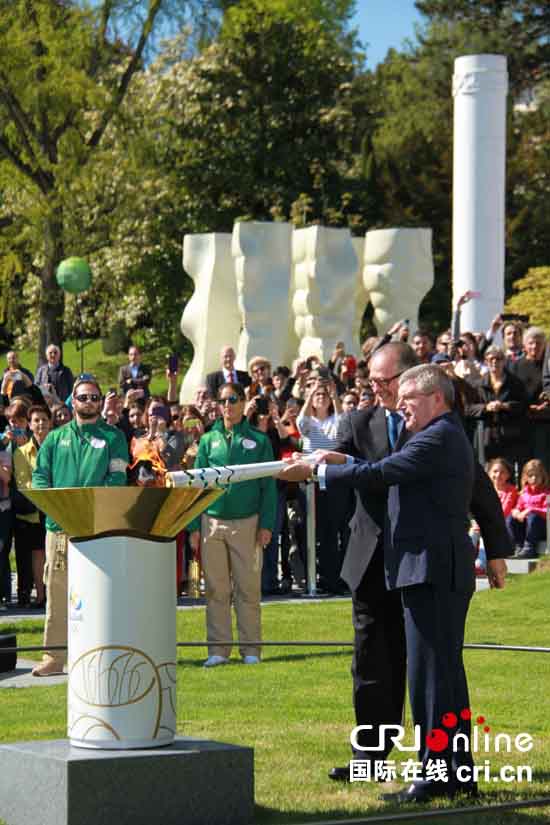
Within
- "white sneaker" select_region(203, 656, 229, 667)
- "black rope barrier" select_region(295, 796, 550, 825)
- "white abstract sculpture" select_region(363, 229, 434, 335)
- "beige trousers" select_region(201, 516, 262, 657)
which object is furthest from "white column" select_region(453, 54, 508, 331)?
"black rope barrier" select_region(295, 796, 550, 825)

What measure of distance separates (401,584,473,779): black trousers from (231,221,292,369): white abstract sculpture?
84.8 ft

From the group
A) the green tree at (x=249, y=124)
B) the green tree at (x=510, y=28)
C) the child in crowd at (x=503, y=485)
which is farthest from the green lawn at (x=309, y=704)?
the green tree at (x=510, y=28)

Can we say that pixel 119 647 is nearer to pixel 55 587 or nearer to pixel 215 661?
pixel 55 587

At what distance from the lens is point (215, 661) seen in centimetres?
1319

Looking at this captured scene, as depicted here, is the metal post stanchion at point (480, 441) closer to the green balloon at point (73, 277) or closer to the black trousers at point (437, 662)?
the black trousers at point (437, 662)

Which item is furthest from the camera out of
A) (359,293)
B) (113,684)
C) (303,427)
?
(359,293)

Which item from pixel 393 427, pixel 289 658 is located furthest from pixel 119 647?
pixel 289 658

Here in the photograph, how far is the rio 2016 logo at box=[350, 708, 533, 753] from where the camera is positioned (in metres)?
7.85

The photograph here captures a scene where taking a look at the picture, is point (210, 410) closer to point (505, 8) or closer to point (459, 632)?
point (459, 632)

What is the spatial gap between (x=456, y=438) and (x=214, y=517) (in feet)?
18.3

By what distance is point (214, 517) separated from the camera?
13367 millimetres

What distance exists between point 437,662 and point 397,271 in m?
28.5

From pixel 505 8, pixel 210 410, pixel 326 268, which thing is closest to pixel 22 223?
pixel 326 268

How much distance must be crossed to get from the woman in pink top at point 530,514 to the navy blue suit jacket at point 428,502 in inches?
435
